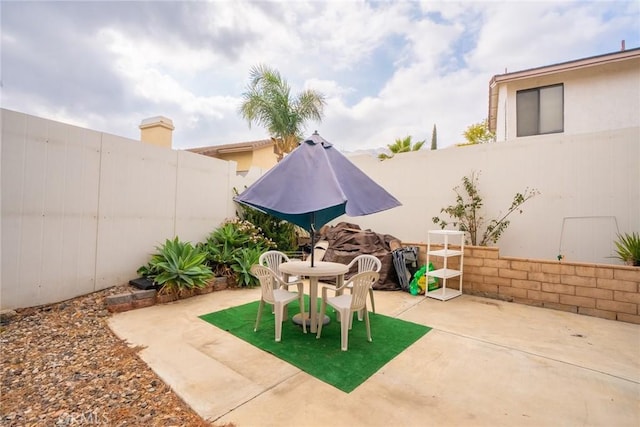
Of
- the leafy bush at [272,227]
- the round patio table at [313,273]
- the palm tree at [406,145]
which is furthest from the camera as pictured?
the palm tree at [406,145]

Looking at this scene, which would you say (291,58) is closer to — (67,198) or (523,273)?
(67,198)

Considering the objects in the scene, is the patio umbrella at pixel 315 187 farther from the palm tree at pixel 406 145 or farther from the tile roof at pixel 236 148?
the tile roof at pixel 236 148

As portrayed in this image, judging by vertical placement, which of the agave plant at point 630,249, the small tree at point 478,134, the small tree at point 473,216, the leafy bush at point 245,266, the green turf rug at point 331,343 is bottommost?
the green turf rug at point 331,343

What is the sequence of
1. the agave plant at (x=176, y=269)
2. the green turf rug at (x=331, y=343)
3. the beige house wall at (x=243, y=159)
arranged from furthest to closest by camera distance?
the beige house wall at (x=243, y=159) < the agave plant at (x=176, y=269) < the green turf rug at (x=331, y=343)

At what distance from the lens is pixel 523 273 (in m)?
5.10

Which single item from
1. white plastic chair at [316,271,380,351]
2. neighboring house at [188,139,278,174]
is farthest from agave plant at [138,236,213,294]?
neighboring house at [188,139,278,174]

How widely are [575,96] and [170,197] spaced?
1077cm

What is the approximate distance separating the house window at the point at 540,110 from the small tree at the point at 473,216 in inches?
146

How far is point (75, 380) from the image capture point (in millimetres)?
2465

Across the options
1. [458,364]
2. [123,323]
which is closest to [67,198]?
[123,323]

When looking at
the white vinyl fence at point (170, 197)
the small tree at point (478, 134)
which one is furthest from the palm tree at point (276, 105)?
the small tree at point (478, 134)

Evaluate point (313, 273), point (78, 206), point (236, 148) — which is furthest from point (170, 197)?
point (236, 148)

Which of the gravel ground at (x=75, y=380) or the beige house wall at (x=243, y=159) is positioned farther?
the beige house wall at (x=243, y=159)

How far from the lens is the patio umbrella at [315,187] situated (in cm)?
306
